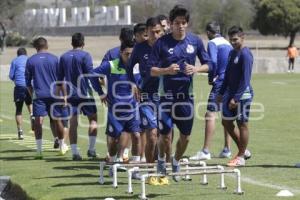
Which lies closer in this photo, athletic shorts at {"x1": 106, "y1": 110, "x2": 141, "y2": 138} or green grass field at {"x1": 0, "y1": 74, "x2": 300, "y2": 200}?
green grass field at {"x1": 0, "y1": 74, "x2": 300, "y2": 200}

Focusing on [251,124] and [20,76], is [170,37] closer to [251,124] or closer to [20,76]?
[20,76]

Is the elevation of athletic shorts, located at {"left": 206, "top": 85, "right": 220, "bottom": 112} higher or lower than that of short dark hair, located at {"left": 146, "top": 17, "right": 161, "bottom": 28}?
lower

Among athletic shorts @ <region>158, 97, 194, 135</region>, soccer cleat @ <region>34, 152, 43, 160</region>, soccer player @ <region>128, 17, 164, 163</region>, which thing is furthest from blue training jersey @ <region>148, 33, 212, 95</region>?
soccer cleat @ <region>34, 152, 43, 160</region>

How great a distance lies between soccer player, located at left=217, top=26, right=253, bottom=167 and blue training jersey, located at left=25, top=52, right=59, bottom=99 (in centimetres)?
388

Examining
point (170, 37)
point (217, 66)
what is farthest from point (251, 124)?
point (170, 37)

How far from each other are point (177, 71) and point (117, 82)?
2830mm

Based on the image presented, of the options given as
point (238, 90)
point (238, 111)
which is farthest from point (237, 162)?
point (238, 90)

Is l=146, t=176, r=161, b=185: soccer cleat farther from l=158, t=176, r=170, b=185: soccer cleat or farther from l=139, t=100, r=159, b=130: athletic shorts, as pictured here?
l=139, t=100, r=159, b=130: athletic shorts

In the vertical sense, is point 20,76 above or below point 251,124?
above

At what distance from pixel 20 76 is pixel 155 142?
8629 millimetres

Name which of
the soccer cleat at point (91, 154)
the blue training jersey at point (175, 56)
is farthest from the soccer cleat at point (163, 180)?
the soccer cleat at point (91, 154)

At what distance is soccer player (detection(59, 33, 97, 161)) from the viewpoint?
14.8 m

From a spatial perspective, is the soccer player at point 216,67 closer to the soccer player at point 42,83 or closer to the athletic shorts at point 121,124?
the athletic shorts at point 121,124

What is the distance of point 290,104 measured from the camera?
27969 mm
